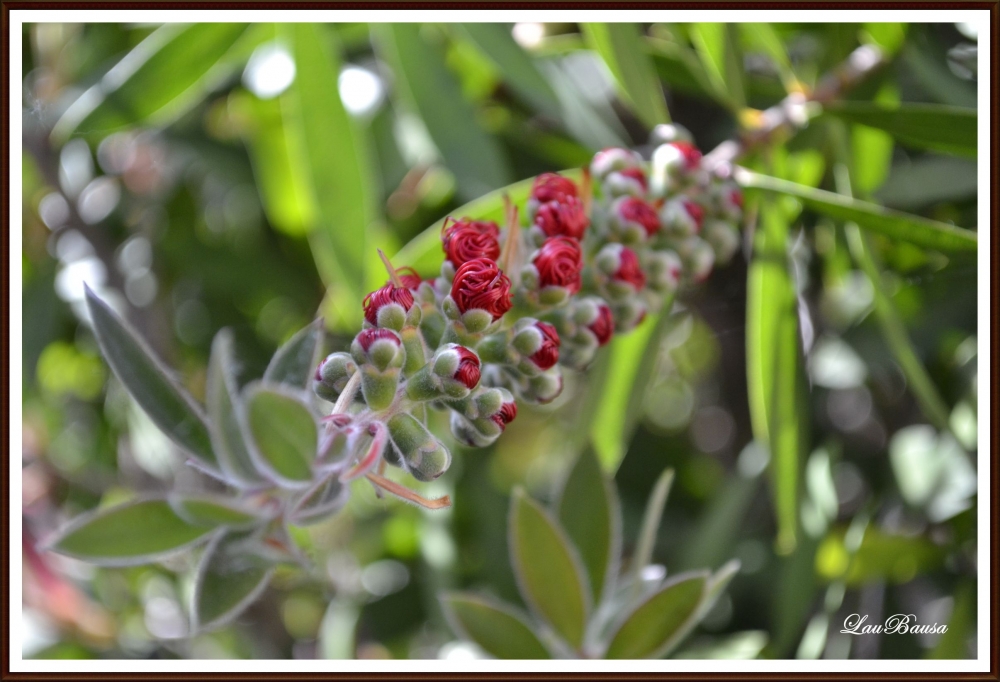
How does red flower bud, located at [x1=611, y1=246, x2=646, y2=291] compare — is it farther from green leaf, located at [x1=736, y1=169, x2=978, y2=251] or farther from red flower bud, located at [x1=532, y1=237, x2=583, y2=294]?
green leaf, located at [x1=736, y1=169, x2=978, y2=251]

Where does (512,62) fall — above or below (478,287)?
above

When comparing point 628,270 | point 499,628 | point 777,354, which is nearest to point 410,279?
point 628,270

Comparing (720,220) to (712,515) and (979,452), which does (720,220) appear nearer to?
(979,452)

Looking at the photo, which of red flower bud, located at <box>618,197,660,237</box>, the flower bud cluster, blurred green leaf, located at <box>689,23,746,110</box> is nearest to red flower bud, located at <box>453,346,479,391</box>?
the flower bud cluster

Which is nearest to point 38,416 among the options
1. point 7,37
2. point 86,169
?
point 86,169

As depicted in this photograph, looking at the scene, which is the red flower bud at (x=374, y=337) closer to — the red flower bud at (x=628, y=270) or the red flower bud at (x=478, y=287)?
the red flower bud at (x=478, y=287)

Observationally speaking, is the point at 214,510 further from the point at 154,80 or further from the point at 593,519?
the point at 154,80
